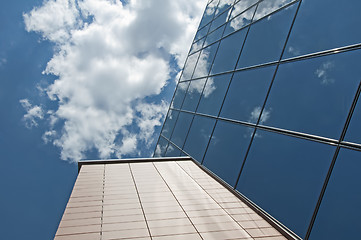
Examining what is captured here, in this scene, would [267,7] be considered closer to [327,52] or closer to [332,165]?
[327,52]

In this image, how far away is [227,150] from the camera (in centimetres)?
827

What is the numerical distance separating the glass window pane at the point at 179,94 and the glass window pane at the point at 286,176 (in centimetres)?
770

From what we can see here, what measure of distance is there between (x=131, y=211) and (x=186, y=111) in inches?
295

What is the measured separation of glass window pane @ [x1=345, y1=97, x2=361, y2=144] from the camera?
14.9 feet

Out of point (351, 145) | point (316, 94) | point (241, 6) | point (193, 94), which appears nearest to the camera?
point (351, 145)

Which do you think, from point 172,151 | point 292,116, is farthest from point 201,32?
point 292,116

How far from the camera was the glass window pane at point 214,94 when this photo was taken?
9.83 meters

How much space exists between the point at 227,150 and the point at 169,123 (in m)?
7.21

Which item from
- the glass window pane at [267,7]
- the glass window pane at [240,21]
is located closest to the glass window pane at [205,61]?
the glass window pane at [240,21]

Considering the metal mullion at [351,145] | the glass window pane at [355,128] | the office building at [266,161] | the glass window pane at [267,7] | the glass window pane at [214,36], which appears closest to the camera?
the metal mullion at [351,145]

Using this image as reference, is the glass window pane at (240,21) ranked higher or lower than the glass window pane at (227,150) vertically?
higher

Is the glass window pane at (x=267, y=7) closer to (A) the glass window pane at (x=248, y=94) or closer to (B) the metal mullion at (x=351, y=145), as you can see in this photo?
(A) the glass window pane at (x=248, y=94)

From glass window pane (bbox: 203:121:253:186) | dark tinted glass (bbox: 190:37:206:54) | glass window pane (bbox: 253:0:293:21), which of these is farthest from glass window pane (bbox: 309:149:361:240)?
dark tinted glass (bbox: 190:37:206:54)

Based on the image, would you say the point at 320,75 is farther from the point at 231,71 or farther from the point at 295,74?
the point at 231,71
